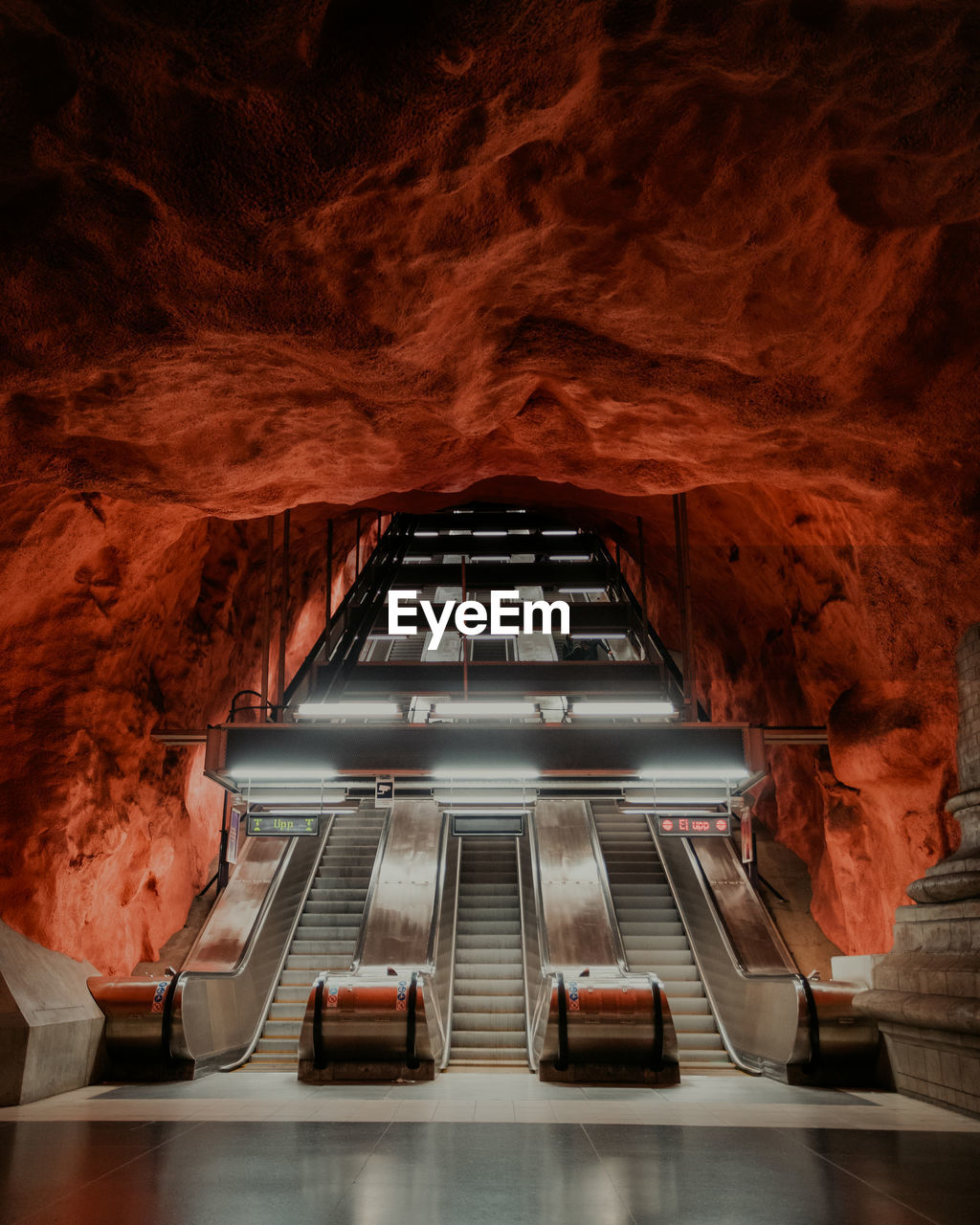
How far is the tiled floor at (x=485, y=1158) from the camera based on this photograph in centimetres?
377

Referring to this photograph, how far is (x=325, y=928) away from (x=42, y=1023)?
180 inches

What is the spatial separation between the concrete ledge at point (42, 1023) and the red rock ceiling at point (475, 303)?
58 cm

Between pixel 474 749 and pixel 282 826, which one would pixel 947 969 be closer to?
pixel 474 749

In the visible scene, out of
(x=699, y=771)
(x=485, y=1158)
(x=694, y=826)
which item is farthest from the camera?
(x=694, y=826)

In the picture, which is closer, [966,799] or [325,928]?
[966,799]

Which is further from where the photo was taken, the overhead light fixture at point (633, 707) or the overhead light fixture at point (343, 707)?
the overhead light fixture at point (343, 707)

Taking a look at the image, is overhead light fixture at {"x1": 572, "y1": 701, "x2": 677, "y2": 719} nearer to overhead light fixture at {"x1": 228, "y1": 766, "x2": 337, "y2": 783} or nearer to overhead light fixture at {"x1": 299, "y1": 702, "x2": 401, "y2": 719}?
overhead light fixture at {"x1": 299, "y1": 702, "x2": 401, "y2": 719}

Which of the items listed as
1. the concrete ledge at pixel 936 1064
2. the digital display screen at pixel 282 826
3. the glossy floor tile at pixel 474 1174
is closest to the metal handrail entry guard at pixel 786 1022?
the concrete ledge at pixel 936 1064

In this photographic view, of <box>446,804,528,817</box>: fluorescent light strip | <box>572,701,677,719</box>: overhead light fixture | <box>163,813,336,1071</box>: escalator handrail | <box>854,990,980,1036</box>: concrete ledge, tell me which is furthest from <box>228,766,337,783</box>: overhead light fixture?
<box>854,990,980,1036</box>: concrete ledge

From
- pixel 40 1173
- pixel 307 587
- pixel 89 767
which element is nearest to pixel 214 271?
pixel 40 1173

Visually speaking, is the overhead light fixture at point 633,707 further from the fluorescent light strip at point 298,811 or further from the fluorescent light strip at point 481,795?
the fluorescent light strip at point 298,811

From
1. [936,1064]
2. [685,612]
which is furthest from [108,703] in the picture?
[936,1064]

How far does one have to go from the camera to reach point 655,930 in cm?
1109

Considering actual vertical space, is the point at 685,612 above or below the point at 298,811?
above
